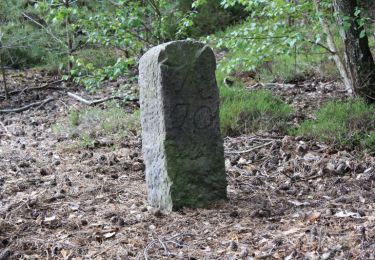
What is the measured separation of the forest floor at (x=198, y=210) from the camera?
3.12 meters

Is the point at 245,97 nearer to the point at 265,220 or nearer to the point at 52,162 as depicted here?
the point at 52,162

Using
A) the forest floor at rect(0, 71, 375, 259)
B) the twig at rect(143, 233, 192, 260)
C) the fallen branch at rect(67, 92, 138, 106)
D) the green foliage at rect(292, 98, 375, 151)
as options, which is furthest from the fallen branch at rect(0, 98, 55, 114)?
the twig at rect(143, 233, 192, 260)

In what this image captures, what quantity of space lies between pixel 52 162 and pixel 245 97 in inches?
105

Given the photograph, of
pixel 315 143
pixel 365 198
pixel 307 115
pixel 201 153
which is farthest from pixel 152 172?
pixel 307 115

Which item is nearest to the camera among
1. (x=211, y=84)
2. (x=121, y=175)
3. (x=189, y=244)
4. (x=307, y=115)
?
(x=189, y=244)

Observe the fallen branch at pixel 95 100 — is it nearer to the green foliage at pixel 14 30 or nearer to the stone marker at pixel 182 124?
the green foliage at pixel 14 30

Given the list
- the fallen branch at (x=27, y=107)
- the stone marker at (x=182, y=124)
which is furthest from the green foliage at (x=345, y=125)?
the fallen branch at (x=27, y=107)

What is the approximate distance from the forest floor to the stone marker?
191 mm

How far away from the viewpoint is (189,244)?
10.6ft

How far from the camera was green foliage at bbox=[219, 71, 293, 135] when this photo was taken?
5832 millimetres

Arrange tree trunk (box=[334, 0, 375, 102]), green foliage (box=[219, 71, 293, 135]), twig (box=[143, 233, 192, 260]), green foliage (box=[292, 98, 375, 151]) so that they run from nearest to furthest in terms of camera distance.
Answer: twig (box=[143, 233, 192, 260]) → green foliage (box=[292, 98, 375, 151]) → green foliage (box=[219, 71, 293, 135]) → tree trunk (box=[334, 0, 375, 102])

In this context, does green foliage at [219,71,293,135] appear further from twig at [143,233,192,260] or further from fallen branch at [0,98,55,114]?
fallen branch at [0,98,55,114]

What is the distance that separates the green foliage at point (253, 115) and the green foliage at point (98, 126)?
125 centimetres

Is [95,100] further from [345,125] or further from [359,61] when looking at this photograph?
[345,125]
